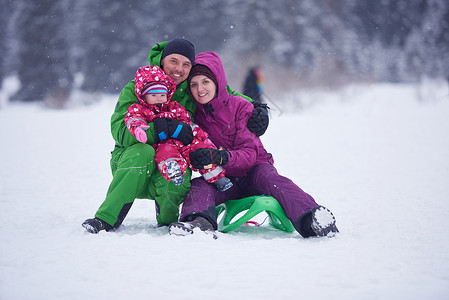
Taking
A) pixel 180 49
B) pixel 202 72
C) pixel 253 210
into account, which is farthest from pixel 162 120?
pixel 253 210

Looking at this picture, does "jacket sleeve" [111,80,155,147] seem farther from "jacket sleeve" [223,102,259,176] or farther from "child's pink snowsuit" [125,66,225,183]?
"jacket sleeve" [223,102,259,176]

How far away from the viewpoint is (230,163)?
8.48 feet

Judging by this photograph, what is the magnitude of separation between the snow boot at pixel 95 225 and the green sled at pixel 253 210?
684 millimetres

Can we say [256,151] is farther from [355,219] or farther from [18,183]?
[18,183]

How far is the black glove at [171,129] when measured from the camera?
2.48m

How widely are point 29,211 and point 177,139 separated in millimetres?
1418

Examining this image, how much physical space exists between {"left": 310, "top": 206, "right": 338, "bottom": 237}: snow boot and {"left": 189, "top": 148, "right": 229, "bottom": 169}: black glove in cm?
61

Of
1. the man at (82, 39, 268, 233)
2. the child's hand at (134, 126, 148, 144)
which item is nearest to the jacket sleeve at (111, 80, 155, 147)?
the man at (82, 39, 268, 233)

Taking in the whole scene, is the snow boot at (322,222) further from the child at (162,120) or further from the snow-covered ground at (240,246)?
the child at (162,120)

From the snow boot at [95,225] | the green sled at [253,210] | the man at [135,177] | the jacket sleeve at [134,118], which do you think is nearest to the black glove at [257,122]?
the man at [135,177]

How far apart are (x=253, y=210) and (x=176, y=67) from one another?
3.55ft

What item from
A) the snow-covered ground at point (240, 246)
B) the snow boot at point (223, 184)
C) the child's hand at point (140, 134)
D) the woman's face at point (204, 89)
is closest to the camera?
the snow-covered ground at point (240, 246)

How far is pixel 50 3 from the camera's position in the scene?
1983cm

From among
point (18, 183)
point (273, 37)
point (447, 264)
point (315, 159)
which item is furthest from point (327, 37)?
point (447, 264)
